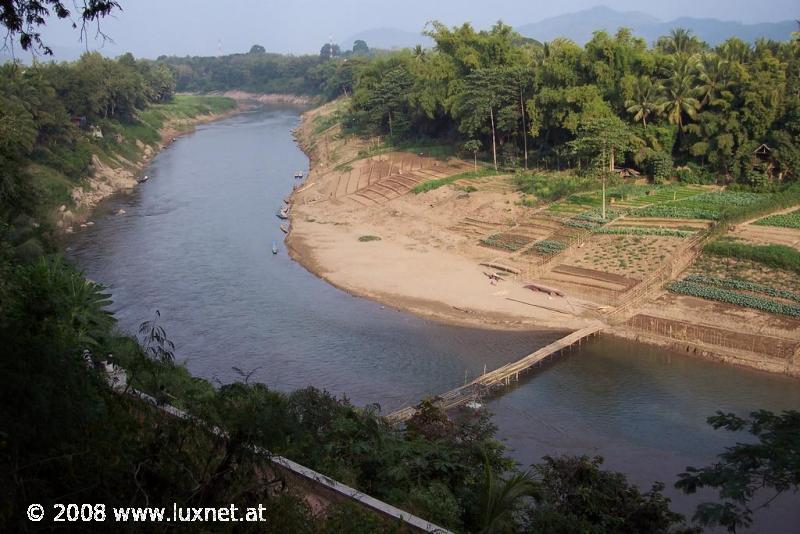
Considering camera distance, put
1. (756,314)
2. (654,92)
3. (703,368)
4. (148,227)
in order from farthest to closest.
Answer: (148,227), (654,92), (756,314), (703,368)

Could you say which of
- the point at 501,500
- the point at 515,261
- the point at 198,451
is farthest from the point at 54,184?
the point at 501,500

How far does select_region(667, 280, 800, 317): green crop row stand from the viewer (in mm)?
26891

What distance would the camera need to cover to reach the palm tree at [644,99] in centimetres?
4169

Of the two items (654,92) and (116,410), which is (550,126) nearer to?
(654,92)

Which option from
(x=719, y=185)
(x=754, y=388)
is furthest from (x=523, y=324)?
(x=719, y=185)

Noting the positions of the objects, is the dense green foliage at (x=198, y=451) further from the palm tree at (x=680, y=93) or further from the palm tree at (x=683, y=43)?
the palm tree at (x=683, y=43)

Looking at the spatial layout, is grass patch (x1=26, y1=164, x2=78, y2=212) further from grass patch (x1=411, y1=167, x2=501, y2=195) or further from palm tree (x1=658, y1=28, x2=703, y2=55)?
palm tree (x1=658, y1=28, x2=703, y2=55)

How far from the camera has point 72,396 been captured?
27.3 ft

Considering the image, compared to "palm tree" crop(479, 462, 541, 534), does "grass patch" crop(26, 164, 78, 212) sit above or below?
above

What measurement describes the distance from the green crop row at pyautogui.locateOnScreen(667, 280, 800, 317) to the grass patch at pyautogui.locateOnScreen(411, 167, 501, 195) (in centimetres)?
1983

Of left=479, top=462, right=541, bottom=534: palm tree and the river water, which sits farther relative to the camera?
the river water

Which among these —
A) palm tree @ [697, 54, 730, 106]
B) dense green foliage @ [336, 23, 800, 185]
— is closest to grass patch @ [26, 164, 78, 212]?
dense green foliage @ [336, 23, 800, 185]

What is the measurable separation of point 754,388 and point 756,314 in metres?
4.30

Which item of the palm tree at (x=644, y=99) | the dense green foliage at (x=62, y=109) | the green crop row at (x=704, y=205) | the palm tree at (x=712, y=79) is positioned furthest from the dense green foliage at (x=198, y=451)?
the palm tree at (x=712, y=79)
